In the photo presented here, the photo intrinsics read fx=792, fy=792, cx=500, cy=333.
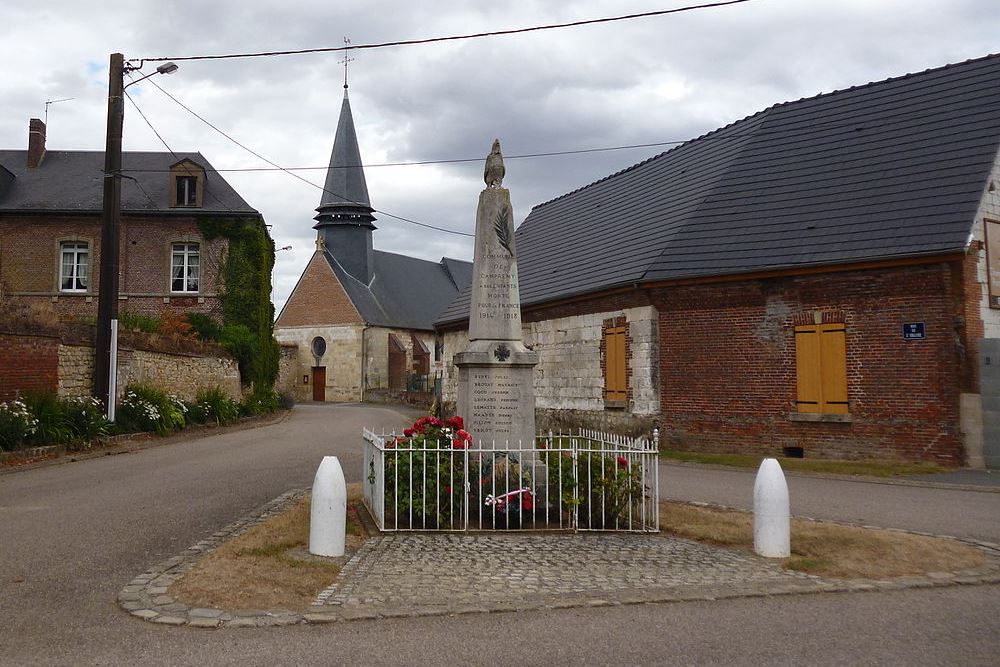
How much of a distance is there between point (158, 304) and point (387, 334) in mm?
21861

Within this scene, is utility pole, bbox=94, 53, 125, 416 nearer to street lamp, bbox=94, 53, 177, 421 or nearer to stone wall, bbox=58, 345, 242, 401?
street lamp, bbox=94, 53, 177, 421

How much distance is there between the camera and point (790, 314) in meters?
15.5

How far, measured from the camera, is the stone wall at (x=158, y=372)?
52.5 ft

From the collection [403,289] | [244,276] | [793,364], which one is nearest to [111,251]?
[244,276]

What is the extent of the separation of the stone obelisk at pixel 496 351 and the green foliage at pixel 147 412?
10.6 meters

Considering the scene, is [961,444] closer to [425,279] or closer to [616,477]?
[616,477]

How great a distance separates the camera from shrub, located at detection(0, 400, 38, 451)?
1285 cm

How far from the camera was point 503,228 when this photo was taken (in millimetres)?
9672

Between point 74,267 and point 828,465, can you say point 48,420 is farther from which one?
point 74,267

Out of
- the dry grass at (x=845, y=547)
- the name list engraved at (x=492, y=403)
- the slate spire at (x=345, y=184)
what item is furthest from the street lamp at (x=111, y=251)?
the slate spire at (x=345, y=184)

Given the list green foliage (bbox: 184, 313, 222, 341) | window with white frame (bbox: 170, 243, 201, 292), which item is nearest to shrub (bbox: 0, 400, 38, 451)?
green foliage (bbox: 184, 313, 222, 341)

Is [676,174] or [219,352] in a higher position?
[676,174]

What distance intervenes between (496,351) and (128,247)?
2330cm

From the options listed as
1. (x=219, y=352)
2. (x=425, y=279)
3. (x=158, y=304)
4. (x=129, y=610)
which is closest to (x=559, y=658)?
(x=129, y=610)
